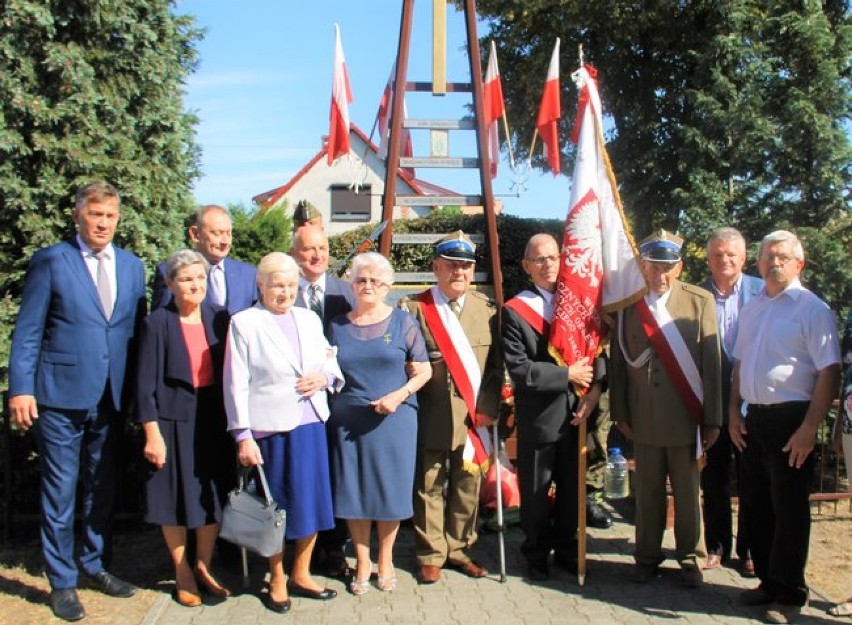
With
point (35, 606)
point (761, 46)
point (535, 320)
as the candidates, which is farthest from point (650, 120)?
point (35, 606)

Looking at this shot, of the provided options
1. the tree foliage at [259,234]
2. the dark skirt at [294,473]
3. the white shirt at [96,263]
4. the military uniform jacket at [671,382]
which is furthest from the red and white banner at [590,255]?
the tree foliage at [259,234]

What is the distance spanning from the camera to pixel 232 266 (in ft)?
15.5

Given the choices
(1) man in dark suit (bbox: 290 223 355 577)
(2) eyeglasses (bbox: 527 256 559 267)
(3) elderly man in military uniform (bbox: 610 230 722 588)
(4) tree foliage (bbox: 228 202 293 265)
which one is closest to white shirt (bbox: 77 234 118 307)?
(1) man in dark suit (bbox: 290 223 355 577)

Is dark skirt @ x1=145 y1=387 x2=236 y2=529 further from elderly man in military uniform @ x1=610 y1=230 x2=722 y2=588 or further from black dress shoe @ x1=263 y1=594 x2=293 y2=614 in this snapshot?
elderly man in military uniform @ x1=610 y1=230 x2=722 y2=588

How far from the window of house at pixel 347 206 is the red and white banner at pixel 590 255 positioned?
98.5 ft

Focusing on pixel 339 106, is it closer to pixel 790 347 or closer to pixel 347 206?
pixel 790 347

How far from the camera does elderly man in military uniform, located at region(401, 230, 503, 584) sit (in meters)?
4.57

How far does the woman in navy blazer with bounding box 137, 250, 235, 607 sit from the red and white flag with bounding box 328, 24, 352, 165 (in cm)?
377

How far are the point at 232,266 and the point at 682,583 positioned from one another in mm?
3071

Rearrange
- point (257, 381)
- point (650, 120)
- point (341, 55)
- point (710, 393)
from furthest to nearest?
point (650, 120), point (341, 55), point (710, 393), point (257, 381)

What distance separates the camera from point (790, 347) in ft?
13.4

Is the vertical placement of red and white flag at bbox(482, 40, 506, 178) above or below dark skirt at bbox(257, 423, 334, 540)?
above

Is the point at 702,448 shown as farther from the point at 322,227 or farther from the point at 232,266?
the point at 232,266

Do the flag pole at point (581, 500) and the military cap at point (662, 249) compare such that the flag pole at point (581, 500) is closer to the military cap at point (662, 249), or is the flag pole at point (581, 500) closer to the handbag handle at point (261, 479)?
the military cap at point (662, 249)
